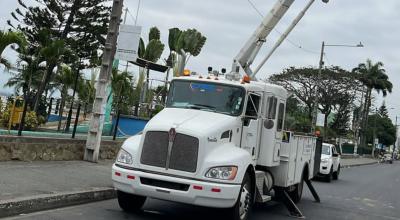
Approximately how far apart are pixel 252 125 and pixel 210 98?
0.92 meters

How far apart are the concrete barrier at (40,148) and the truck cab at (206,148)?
3.93 m

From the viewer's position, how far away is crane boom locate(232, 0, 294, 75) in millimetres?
16219

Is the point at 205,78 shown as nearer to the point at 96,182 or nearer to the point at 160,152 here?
the point at 160,152

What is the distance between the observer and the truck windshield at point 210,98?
9312 mm

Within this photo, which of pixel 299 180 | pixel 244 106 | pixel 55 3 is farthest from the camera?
pixel 55 3

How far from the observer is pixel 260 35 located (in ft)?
55.0

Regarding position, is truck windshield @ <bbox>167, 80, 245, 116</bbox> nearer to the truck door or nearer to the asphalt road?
the truck door

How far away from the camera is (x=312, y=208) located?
13.0 meters

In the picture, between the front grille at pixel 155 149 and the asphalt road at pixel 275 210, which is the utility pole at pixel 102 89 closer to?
the asphalt road at pixel 275 210

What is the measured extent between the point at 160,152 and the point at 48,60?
14.3 meters

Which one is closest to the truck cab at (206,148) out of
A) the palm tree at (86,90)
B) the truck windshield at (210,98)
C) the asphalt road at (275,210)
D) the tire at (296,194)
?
the truck windshield at (210,98)

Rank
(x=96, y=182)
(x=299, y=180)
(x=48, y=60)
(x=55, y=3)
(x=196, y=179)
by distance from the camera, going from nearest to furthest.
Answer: (x=196, y=179) → (x=96, y=182) → (x=299, y=180) → (x=48, y=60) → (x=55, y=3)

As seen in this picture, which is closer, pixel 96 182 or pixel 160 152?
pixel 160 152

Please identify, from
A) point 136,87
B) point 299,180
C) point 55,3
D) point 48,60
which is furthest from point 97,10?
point 299,180
